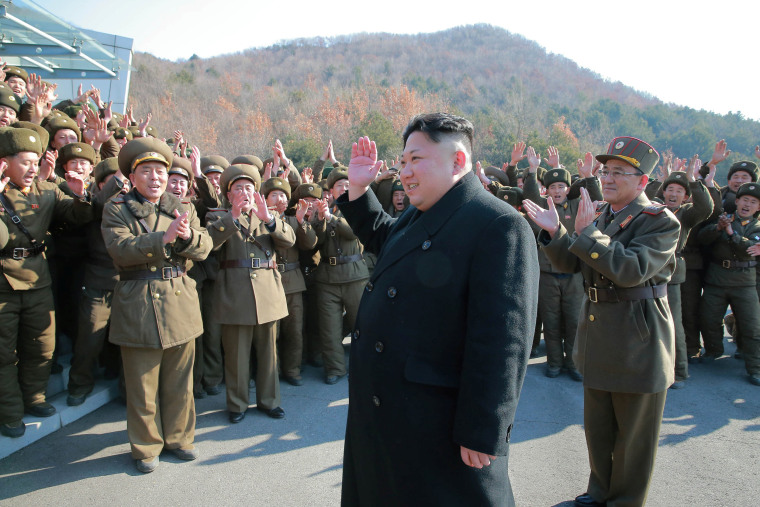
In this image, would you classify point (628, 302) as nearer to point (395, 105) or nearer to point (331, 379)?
point (331, 379)

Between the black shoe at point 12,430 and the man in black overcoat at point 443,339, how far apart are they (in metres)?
3.22

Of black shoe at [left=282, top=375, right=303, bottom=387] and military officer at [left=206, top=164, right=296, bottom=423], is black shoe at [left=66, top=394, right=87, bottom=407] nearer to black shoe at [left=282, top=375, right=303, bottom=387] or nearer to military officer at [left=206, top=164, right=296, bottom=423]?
military officer at [left=206, top=164, right=296, bottom=423]

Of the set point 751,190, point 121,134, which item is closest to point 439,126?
Answer: point 751,190

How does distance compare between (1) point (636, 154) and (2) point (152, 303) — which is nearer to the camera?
(1) point (636, 154)

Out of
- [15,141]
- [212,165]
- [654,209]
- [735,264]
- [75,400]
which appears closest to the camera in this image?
[654,209]

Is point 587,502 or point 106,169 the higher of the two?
point 106,169

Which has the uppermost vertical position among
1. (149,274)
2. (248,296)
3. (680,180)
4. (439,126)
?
(680,180)

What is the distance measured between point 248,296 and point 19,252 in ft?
5.81

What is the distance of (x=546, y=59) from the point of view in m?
75.6

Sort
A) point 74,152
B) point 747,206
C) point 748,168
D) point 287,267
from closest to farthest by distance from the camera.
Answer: point 74,152 < point 287,267 < point 747,206 < point 748,168

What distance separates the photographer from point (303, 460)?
13.1 ft

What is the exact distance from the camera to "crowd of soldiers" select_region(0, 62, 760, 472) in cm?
380

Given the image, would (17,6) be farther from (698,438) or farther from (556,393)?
(698,438)

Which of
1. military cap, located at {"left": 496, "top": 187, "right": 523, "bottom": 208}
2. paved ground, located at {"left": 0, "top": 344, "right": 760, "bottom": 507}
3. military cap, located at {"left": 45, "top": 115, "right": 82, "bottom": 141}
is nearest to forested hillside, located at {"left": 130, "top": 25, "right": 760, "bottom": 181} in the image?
military cap, located at {"left": 496, "top": 187, "right": 523, "bottom": 208}
